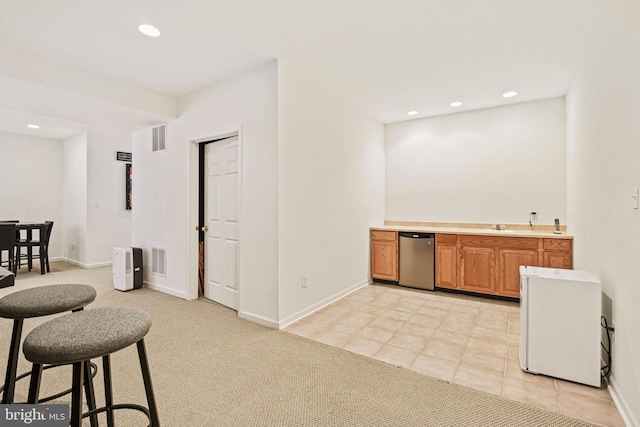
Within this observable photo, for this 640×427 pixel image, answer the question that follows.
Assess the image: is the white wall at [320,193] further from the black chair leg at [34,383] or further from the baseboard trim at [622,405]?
the baseboard trim at [622,405]

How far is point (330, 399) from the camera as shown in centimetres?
198

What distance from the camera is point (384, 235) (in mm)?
4879

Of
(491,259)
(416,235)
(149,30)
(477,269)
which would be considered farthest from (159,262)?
(491,259)

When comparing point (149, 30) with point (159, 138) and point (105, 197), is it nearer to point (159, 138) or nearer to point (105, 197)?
point (159, 138)

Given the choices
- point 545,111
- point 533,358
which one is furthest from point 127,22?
point 545,111

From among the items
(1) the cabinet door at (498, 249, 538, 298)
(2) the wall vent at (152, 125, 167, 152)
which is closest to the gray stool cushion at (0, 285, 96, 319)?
(2) the wall vent at (152, 125, 167, 152)

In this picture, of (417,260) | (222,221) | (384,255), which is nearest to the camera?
(222,221)

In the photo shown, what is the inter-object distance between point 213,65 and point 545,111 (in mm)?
4211

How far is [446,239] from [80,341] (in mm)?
4182

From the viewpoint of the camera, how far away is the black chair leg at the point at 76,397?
43.4 inches

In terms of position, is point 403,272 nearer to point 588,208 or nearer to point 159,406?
point 588,208

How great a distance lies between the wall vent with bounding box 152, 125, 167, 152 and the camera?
433cm

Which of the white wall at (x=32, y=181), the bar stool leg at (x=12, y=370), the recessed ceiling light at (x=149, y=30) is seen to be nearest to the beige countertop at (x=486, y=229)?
the recessed ceiling light at (x=149, y=30)

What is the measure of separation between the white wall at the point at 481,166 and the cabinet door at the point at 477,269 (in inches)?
28.6
